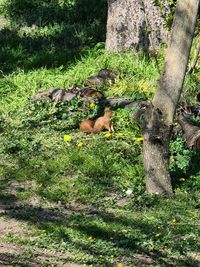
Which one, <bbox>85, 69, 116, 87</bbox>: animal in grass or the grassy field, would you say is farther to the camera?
<bbox>85, 69, 116, 87</bbox>: animal in grass

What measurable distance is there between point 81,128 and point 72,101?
0.77 metres

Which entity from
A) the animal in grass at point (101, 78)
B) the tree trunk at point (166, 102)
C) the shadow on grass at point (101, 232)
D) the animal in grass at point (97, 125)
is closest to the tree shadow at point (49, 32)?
the animal in grass at point (101, 78)

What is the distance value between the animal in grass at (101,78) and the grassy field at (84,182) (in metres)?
0.12

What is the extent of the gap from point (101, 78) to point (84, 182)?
3.37 m

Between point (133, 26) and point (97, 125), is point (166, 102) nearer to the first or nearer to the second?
point (97, 125)

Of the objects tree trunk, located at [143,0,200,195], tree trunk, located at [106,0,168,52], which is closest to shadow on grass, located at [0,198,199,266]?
tree trunk, located at [143,0,200,195]

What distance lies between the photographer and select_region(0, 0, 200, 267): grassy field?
5.86 meters

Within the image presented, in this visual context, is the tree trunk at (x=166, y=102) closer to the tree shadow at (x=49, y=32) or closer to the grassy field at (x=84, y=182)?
the grassy field at (x=84, y=182)

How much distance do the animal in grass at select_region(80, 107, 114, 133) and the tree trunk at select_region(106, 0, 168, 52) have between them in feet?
10.1

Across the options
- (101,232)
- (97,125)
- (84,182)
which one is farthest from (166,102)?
(97,125)

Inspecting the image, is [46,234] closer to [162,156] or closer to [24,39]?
[162,156]

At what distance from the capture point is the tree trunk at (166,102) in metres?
6.48

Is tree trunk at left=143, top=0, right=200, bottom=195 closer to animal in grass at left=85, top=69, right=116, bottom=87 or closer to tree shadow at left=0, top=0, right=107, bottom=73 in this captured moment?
animal in grass at left=85, top=69, right=116, bottom=87

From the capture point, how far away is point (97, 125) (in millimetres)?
8750
